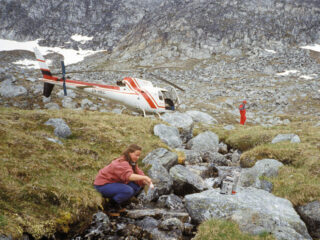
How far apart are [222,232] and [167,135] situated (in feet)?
27.2

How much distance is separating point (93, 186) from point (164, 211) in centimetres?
238

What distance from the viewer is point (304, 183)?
748 centimetres

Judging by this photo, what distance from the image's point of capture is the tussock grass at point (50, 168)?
486cm

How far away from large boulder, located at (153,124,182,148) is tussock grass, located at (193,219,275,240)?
731 cm

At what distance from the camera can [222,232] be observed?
17.0 feet

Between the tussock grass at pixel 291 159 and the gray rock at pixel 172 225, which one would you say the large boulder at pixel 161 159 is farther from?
the tussock grass at pixel 291 159

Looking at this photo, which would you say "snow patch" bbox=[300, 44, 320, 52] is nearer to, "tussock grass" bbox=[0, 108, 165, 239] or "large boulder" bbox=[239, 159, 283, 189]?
"large boulder" bbox=[239, 159, 283, 189]

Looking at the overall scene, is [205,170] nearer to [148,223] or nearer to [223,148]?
[223,148]

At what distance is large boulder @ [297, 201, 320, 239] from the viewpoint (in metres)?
5.92

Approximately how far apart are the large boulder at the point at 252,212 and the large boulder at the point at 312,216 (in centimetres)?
37

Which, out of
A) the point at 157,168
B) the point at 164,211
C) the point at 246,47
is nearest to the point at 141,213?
the point at 164,211

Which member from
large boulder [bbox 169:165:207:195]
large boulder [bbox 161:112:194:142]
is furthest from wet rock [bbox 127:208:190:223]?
large boulder [bbox 161:112:194:142]

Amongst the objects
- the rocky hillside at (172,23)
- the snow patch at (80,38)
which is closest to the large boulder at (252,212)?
the rocky hillside at (172,23)

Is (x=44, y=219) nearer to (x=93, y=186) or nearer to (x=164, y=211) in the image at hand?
(x=93, y=186)
